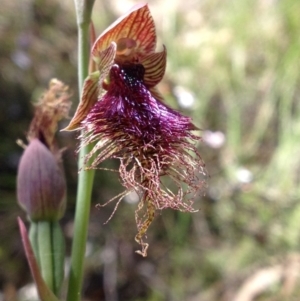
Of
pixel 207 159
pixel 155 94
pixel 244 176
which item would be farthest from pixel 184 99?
pixel 155 94

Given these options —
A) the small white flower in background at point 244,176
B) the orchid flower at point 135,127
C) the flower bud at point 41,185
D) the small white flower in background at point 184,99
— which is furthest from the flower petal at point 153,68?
the small white flower in background at point 244,176

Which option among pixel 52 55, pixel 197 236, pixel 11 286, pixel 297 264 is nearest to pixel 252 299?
pixel 297 264

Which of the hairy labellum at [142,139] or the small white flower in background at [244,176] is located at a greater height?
the small white flower in background at [244,176]

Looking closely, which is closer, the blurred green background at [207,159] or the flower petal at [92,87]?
the flower petal at [92,87]

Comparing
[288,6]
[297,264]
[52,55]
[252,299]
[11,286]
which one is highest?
[288,6]

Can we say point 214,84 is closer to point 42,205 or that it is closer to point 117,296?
point 117,296

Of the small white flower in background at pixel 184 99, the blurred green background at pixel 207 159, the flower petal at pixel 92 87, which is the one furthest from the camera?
the blurred green background at pixel 207 159

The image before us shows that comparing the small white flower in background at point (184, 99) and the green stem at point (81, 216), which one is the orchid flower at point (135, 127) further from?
the small white flower in background at point (184, 99)
